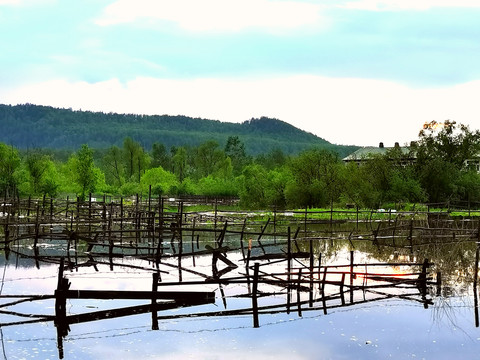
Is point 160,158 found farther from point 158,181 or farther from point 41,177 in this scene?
point 41,177

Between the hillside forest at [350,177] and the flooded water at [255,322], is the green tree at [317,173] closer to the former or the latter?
the hillside forest at [350,177]

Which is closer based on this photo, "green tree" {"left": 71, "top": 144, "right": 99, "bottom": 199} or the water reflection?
the water reflection

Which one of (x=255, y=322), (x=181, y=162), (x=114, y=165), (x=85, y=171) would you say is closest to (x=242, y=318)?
(x=255, y=322)

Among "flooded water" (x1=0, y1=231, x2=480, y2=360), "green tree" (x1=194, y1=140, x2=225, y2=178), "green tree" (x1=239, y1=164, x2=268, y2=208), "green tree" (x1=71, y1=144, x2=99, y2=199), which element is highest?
"green tree" (x1=194, y1=140, x2=225, y2=178)

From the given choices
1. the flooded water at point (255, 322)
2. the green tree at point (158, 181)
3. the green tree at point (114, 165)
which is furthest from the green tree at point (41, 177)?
the flooded water at point (255, 322)

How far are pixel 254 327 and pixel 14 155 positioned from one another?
235 ft

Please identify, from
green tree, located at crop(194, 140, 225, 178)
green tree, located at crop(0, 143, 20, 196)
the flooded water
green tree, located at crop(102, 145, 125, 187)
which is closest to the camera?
the flooded water

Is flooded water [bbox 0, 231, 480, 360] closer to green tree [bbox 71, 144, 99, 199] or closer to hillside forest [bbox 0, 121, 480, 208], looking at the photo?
hillside forest [bbox 0, 121, 480, 208]

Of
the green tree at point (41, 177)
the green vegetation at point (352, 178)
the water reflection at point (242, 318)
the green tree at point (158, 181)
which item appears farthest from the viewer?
the green tree at point (158, 181)

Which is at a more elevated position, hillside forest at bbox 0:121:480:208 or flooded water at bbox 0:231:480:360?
hillside forest at bbox 0:121:480:208

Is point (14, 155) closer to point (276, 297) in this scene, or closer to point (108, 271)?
point (108, 271)

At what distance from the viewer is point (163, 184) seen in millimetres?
108438

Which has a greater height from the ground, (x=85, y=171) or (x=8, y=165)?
(x=8, y=165)

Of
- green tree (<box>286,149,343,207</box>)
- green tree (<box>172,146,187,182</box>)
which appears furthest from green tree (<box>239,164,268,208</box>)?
green tree (<box>172,146,187,182</box>)
